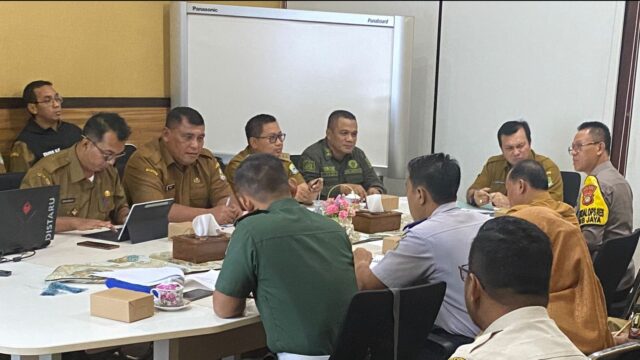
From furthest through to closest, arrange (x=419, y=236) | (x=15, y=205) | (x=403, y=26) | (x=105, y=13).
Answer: (x=403, y=26) → (x=105, y=13) → (x=15, y=205) → (x=419, y=236)

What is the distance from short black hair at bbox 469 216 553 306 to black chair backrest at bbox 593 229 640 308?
155 cm

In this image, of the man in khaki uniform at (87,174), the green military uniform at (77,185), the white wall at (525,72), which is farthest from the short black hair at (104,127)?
the white wall at (525,72)

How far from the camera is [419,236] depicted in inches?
92.1

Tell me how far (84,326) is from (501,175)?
3312 millimetres

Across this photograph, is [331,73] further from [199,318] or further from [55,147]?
[199,318]

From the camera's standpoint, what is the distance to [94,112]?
16.9 ft

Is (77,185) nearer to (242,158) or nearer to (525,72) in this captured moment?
(242,158)

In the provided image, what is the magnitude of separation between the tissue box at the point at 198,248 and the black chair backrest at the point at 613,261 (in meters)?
1.58

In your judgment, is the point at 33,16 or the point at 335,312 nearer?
the point at 335,312

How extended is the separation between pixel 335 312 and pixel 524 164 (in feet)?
4.20

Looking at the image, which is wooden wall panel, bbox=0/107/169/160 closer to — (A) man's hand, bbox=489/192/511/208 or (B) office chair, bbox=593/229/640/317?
(A) man's hand, bbox=489/192/511/208

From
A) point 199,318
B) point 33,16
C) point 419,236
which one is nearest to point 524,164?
point 419,236

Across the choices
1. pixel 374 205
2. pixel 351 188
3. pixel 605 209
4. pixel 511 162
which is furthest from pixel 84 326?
pixel 511 162

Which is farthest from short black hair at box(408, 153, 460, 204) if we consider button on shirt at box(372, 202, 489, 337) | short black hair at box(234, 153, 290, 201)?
short black hair at box(234, 153, 290, 201)
